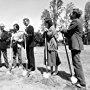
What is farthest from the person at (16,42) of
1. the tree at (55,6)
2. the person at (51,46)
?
the tree at (55,6)

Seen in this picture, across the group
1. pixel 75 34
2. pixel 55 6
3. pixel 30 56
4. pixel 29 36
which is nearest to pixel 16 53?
pixel 30 56

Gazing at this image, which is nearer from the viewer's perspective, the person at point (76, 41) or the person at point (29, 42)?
the person at point (76, 41)

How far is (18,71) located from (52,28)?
2.55m

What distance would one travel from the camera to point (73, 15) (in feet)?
Result: 17.5

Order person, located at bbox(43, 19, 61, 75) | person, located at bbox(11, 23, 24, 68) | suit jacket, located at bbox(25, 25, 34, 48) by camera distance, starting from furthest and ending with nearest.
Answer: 1. person, located at bbox(11, 23, 24, 68)
2. suit jacket, located at bbox(25, 25, 34, 48)
3. person, located at bbox(43, 19, 61, 75)

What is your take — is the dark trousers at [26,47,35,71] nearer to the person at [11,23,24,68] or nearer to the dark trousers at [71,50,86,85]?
the person at [11,23,24,68]

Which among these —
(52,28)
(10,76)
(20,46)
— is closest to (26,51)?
(20,46)

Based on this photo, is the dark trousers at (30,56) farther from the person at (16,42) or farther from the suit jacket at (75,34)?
the suit jacket at (75,34)

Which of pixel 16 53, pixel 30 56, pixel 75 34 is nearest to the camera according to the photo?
pixel 75 34

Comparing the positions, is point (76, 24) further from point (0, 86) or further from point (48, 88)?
point (0, 86)

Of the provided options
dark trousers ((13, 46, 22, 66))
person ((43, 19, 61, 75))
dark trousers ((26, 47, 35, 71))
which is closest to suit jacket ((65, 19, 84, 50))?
person ((43, 19, 61, 75))

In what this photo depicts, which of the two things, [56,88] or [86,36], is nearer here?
[56,88]

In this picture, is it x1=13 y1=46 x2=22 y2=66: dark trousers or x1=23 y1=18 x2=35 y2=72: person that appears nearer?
x1=23 y1=18 x2=35 y2=72: person

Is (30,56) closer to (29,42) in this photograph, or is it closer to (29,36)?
(29,42)
